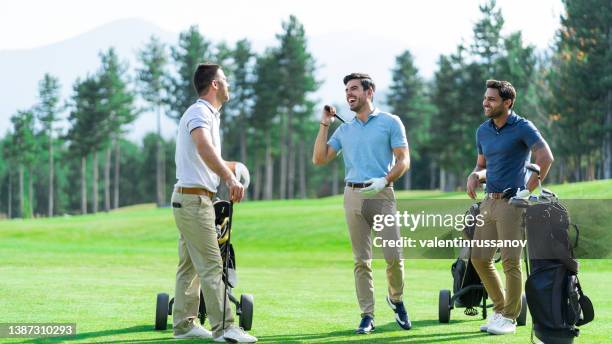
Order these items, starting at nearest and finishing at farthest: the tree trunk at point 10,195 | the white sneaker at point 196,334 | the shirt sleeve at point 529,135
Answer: the white sneaker at point 196,334
the shirt sleeve at point 529,135
the tree trunk at point 10,195

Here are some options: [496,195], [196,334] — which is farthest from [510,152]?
[196,334]

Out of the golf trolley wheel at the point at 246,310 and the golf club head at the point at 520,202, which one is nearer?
the golf club head at the point at 520,202

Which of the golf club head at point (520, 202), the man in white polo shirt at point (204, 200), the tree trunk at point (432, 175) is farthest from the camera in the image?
the tree trunk at point (432, 175)

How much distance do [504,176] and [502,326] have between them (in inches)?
57.9

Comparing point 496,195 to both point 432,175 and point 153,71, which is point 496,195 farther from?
point 432,175

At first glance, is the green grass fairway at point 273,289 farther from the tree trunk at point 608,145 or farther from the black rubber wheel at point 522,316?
the tree trunk at point 608,145

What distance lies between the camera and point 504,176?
9320mm

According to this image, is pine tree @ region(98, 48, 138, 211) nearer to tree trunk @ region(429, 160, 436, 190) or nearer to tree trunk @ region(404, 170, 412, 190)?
Result: tree trunk @ region(404, 170, 412, 190)

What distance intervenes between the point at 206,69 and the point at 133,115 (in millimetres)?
84608

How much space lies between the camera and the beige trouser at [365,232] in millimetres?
9500

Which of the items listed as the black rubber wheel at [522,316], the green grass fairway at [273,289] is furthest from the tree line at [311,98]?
the black rubber wheel at [522,316]

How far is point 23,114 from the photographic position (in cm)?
9656

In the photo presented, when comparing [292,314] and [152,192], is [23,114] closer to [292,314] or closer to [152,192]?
[152,192]

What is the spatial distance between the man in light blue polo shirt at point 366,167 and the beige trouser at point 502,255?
859 mm
